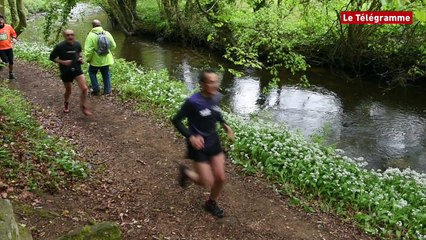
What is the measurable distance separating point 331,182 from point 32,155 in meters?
5.59

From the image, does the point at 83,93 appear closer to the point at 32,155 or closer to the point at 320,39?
the point at 32,155

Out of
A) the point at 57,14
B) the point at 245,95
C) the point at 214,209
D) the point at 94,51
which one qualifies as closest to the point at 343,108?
the point at 245,95

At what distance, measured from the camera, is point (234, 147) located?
8.62 meters

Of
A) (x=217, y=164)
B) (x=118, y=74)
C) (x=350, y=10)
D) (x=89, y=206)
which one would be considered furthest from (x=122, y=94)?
(x=350, y=10)

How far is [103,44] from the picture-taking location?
430 inches

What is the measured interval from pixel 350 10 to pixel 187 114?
1360cm

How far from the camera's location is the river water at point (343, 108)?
40.1ft

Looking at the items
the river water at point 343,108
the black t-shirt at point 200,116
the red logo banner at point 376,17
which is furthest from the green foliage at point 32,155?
the red logo banner at point 376,17

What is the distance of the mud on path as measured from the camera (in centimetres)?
579

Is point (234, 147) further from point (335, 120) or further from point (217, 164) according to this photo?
point (335, 120)

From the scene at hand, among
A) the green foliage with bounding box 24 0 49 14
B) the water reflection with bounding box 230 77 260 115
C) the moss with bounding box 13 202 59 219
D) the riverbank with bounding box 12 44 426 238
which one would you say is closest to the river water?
the water reflection with bounding box 230 77 260 115

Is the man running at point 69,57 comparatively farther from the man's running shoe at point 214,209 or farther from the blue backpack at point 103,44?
the man's running shoe at point 214,209

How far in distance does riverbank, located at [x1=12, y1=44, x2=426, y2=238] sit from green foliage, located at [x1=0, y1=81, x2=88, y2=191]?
3.28 metres

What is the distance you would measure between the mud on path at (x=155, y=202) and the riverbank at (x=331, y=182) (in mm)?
364
